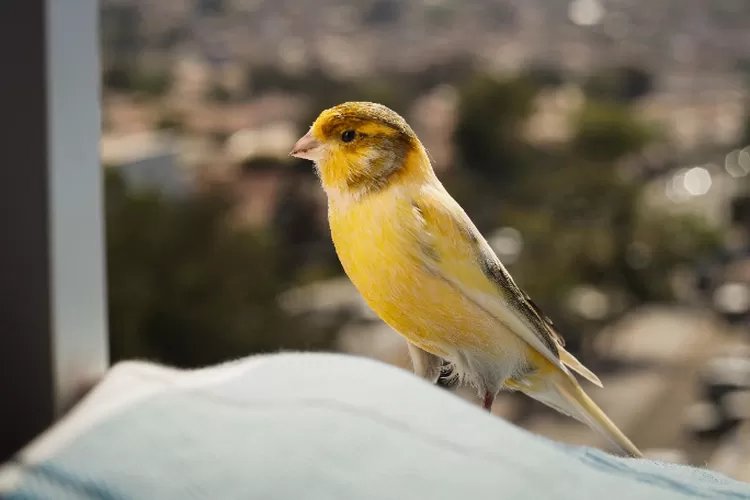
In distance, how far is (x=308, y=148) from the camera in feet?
2.89

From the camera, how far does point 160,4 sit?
1.75 meters

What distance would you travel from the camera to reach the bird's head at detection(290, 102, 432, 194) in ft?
2.78

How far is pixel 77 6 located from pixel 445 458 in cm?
52

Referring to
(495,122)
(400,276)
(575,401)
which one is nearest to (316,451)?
(400,276)

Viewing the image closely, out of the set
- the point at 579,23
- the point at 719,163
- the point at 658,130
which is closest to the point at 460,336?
the point at 579,23

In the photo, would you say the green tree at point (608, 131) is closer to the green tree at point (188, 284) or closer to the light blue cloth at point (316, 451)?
the green tree at point (188, 284)

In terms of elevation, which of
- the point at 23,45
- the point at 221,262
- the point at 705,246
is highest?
the point at 23,45

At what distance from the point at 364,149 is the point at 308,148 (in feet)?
0.20

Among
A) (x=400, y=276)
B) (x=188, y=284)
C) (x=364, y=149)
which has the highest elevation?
(x=364, y=149)

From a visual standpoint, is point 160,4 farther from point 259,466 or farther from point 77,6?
point 259,466

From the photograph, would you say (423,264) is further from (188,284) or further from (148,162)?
(188,284)

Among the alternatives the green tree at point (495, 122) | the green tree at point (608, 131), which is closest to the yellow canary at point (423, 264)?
the green tree at point (495, 122)

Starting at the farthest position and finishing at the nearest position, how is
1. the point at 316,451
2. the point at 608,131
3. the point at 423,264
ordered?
1. the point at 608,131
2. the point at 423,264
3. the point at 316,451

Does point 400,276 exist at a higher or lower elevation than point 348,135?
lower
